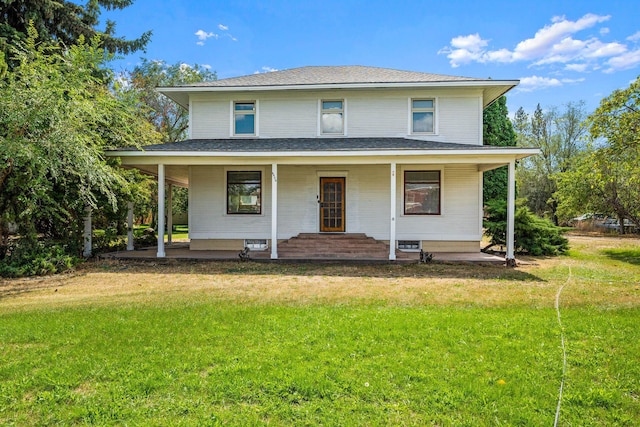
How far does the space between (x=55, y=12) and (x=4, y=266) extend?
13514 mm

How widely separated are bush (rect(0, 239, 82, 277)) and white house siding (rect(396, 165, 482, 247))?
9872mm

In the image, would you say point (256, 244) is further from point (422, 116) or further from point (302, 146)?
point (422, 116)

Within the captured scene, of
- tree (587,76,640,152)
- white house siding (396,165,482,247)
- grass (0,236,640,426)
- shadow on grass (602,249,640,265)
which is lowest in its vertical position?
grass (0,236,640,426)

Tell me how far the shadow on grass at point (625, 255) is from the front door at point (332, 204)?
9.36 metres

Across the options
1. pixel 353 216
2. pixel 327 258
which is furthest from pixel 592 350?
pixel 353 216

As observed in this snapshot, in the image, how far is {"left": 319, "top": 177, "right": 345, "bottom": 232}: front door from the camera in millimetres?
12492

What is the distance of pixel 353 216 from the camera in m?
12.4

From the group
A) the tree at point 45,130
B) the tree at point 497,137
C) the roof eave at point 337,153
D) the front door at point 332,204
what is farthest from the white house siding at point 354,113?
the tree at point 497,137

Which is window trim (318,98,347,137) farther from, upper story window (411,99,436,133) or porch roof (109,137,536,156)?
upper story window (411,99,436,133)

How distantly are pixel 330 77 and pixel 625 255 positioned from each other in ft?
41.8

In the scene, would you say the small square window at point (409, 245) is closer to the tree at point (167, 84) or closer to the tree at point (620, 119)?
the tree at point (620, 119)

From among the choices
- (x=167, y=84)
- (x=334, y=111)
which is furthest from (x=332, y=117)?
(x=167, y=84)

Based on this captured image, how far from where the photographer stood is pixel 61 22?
16.4 meters

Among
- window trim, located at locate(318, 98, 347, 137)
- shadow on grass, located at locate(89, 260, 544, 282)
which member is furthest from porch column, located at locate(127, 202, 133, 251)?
window trim, located at locate(318, 98, 347, 137)
